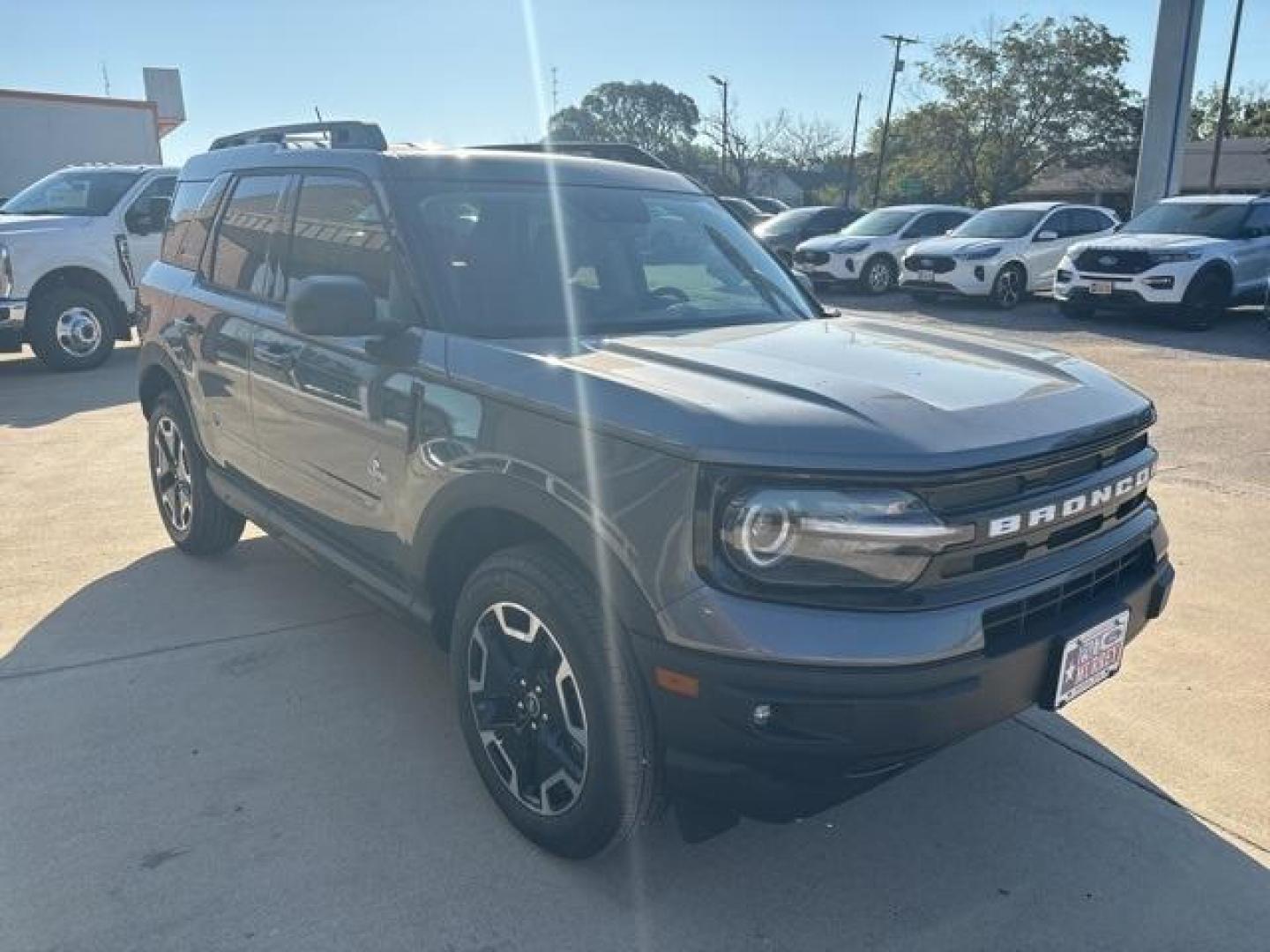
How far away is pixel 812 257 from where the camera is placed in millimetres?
18297

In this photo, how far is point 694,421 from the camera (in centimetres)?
225

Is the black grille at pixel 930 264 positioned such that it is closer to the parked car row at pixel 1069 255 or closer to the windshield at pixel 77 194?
the parked car row at pixel 1069 255

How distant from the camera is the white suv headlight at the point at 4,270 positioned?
972 centimetres

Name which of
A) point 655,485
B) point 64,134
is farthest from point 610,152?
point 64,134

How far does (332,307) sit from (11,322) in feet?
29.0

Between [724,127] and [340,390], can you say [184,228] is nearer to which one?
[340,390]

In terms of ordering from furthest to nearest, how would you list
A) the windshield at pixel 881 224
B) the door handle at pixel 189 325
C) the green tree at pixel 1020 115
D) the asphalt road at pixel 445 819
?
the green tree at pixel 1020 115 → the windshield at pixel 881 224 → the door handle at pixel 189 325 → the asphalt road at pixel 445 819

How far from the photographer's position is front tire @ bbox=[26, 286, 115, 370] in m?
10.2

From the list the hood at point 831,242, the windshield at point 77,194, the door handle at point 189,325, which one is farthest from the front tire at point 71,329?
the hood at point 831,242

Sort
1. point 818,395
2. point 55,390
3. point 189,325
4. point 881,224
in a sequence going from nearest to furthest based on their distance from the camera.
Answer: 1. point 818,395
2. point 189,325
3. point 55,390
4. point 881,224

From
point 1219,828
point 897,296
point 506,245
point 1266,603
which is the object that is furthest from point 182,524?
point 897,296

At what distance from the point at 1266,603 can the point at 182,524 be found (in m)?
5.00

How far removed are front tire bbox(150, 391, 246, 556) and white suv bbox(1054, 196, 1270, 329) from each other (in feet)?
39.4

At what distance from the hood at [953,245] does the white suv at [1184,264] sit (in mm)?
1731
